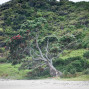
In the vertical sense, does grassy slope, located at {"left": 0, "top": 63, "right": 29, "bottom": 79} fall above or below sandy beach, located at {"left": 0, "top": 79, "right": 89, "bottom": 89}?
below

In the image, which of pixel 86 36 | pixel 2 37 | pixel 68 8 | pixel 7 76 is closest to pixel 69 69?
pixel 7 76

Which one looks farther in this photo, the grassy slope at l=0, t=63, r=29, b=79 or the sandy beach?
the grassy slope at l=0, t=63, r=29, b=79

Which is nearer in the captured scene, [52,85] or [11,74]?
[52,85]

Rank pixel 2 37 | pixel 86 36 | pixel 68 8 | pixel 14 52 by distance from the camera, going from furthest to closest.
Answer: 1. pixel 68 8
2. pixel 2 37
3. pixel 86 36
4. pixel 14 52

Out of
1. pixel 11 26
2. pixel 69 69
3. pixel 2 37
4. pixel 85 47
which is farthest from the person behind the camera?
pixel 11 26

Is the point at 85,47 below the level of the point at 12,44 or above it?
below

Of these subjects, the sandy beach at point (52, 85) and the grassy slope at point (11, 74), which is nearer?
the sandy beach at point (52, 85)

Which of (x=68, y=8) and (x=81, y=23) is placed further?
(x=68, y=8)

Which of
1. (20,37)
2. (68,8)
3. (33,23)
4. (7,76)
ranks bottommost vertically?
(7,76)

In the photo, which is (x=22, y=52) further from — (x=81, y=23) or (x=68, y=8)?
(x=68, y=8)

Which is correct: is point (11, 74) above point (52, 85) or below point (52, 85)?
below

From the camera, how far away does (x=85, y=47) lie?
1240 inches

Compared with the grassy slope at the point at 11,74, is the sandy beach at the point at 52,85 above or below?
above

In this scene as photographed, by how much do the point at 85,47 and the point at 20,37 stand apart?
46.3 feet
